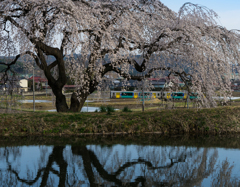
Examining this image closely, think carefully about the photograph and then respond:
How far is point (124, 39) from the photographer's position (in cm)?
1246

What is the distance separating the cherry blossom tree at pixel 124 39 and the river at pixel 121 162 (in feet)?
9.38

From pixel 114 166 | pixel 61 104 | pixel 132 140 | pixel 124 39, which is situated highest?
pixel 124 39

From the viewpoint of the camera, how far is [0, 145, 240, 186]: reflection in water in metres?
6.02

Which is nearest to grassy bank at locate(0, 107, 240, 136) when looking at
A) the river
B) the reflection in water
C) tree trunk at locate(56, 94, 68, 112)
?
the river

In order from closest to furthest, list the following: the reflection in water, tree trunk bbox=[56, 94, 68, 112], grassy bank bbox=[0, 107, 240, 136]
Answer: the reflection in water, grassy bank bbox=[0, 107, 240, 136], tree trunk bbox=[56, 94, 68, 112]

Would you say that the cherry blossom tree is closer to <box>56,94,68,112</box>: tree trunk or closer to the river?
<box>56,94,68,112</box>: tree trunk

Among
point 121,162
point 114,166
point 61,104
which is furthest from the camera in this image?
point 61,104

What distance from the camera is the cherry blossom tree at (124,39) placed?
1062cm

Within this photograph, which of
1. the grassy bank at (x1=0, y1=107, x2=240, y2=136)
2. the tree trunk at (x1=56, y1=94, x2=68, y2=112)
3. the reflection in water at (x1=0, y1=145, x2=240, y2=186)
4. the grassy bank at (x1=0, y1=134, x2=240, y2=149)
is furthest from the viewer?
the tree trunk at (x1=56, y1=94, x2=68, y2=112)

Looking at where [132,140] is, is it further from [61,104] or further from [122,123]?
[61,104]

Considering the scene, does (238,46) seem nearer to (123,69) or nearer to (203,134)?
(203,134)

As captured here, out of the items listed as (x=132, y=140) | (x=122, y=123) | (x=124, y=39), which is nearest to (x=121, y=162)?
(x=132, y=140)

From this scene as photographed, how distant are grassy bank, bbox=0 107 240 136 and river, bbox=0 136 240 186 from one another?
0.97 metres

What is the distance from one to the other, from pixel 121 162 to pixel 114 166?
37cm
